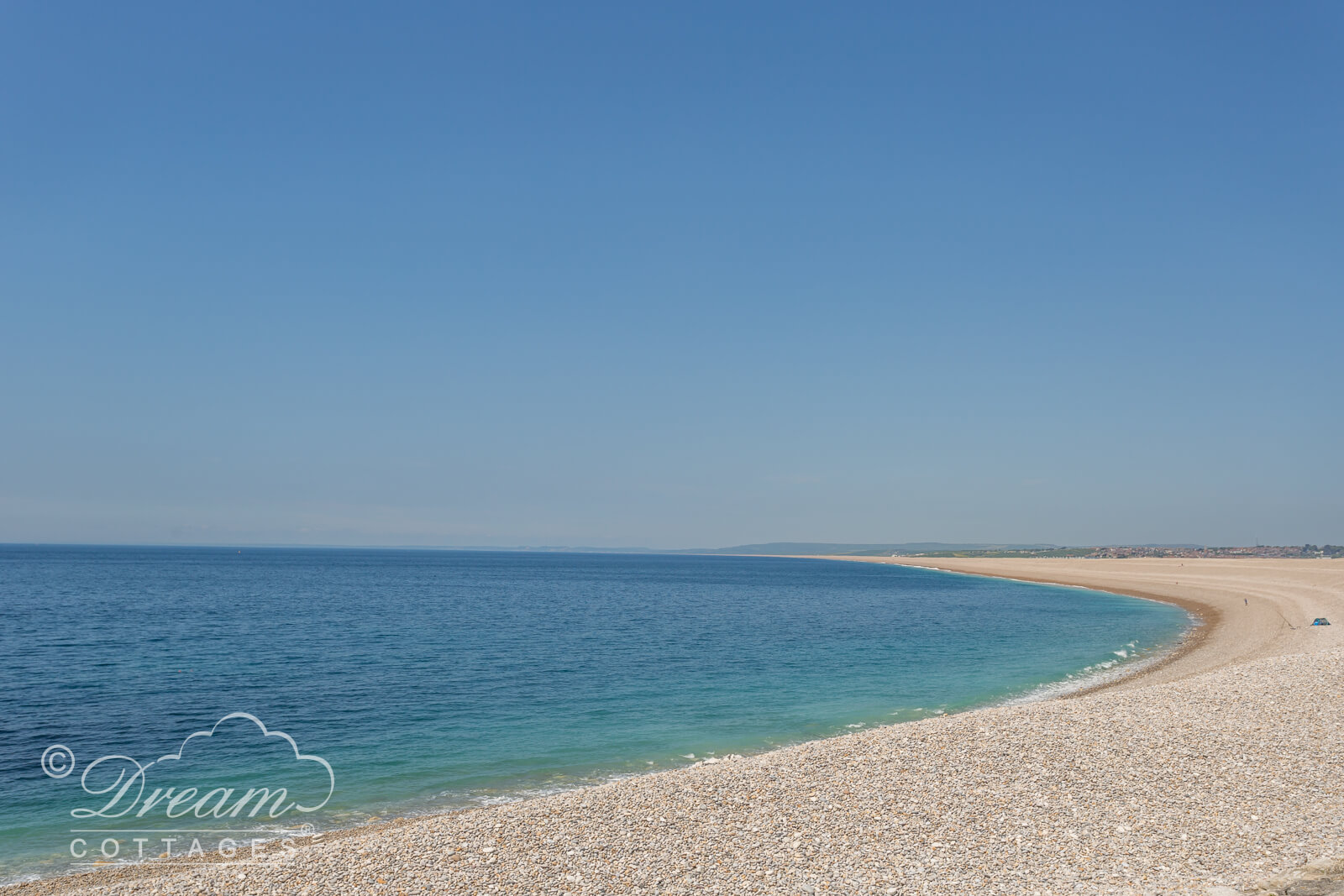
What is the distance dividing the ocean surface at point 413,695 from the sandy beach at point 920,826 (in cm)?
341

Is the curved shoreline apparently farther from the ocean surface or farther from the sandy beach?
the ocean surface

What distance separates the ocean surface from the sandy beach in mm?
3410

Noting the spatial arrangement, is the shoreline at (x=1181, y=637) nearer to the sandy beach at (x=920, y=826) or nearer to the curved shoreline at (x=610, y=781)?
the curved shoreline at (x=610, y=781)

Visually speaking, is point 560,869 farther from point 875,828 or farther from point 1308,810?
point 1308,810

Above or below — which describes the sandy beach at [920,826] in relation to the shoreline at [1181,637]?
above

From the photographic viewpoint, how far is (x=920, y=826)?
12.4m

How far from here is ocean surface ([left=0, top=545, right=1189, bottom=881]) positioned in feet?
56.9

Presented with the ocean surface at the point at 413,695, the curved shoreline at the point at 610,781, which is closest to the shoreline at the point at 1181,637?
the curved shoreline at the point at 610,781

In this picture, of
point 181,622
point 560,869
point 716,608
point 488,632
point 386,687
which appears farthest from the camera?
point 716,608

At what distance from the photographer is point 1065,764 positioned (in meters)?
15.2

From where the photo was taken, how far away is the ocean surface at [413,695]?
1734cm

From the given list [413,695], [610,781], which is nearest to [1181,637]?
[610,781]

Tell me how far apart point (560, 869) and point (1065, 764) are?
10068 millimetres

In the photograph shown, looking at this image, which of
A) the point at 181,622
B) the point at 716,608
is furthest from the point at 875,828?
the point at 716,608
